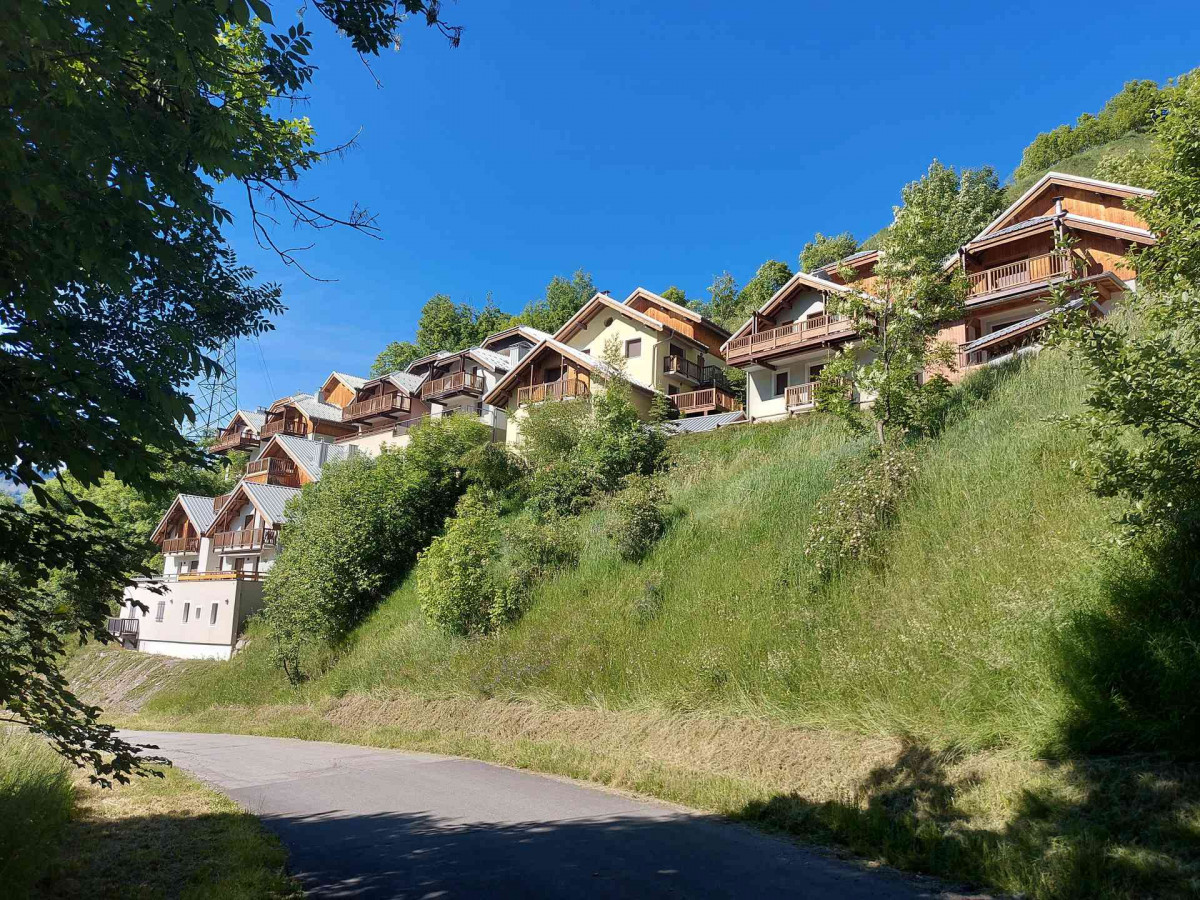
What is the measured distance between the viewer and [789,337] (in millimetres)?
32406

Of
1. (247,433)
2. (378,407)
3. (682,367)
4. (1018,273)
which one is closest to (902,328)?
(1018,273)

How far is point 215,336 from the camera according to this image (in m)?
5.86

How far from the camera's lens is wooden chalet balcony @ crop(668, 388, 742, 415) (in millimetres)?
38500

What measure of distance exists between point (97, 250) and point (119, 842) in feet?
18.9

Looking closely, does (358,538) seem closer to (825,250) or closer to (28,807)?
(28,807)

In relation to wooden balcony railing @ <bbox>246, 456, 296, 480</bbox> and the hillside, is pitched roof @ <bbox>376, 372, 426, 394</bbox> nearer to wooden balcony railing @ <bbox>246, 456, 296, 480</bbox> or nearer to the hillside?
wooden balcony railing @ <bbox>246, 456, 296, 480</bbox>

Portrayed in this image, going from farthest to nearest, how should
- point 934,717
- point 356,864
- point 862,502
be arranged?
point 862,502, point 934,717, point 356,864

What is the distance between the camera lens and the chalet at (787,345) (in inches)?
1248

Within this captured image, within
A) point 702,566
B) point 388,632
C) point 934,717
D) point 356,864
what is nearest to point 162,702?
point 388,632

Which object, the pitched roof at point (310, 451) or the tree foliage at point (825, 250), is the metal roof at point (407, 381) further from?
the tree foliage at point (825, 250)

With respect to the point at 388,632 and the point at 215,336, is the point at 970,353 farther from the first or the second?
the point at 215,336

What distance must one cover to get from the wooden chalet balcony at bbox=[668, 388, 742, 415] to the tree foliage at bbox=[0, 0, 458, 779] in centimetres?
3381

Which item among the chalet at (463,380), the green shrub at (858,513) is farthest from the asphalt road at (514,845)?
the chalet at (463,380)

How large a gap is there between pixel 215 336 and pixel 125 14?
268 cm
